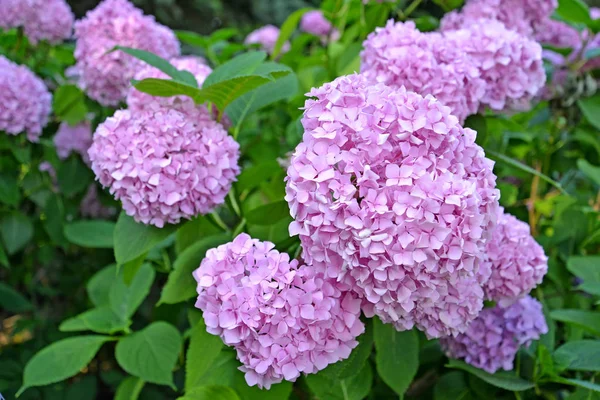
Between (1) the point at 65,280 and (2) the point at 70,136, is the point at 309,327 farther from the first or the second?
(1) the point at 65,280

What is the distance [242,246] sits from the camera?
0.72m

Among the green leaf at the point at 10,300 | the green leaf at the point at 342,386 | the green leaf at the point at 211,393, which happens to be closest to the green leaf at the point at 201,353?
the green leaf at the point at 211,393

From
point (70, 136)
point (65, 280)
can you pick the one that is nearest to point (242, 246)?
point (70, 136)

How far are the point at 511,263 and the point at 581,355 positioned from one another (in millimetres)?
203

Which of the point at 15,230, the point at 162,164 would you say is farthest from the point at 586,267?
the point at 15,230

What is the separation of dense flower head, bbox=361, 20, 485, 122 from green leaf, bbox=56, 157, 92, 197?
911mm

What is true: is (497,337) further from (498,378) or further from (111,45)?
(111,45)

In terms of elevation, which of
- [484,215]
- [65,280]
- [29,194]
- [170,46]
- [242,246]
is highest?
[484,215]

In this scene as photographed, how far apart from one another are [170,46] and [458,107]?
819 mm

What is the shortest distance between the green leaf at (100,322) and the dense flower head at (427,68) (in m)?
0.68

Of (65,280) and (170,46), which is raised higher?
(170,46)

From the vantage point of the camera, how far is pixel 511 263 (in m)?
0.86

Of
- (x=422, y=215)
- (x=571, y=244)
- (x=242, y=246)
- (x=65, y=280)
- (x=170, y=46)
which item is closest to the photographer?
(x=422, y=215)

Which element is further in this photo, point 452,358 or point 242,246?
point 452,358
